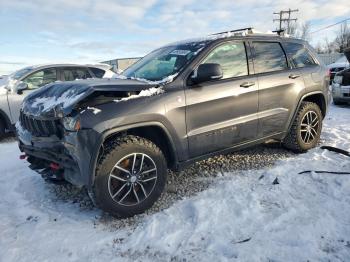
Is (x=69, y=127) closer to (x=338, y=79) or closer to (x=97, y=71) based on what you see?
(x=97, y=71)

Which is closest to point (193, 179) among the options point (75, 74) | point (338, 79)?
point (75, 74)

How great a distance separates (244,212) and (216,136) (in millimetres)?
1050

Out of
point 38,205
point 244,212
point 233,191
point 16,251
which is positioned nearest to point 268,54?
point 233,191

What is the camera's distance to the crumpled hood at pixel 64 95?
11.0 feet

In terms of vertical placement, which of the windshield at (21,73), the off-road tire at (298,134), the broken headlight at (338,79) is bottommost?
the off-road tire at (298,134)

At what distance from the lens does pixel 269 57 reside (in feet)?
16.4

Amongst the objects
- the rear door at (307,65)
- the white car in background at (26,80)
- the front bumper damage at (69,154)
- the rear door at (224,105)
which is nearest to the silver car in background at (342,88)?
the rear door at (307,65)

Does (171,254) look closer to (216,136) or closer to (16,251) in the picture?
(16,251)

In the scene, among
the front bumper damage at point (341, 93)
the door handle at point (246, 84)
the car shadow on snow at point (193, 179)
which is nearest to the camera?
the car shadow on snow at point (193, 179)

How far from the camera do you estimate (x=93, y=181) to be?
338 cm

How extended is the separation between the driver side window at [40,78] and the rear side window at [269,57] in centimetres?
512

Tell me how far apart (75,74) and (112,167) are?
5451mm

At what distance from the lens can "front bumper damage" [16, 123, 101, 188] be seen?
329 cm

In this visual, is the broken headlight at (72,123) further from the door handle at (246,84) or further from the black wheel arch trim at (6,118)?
the black wheel arch trim at (6,118)
